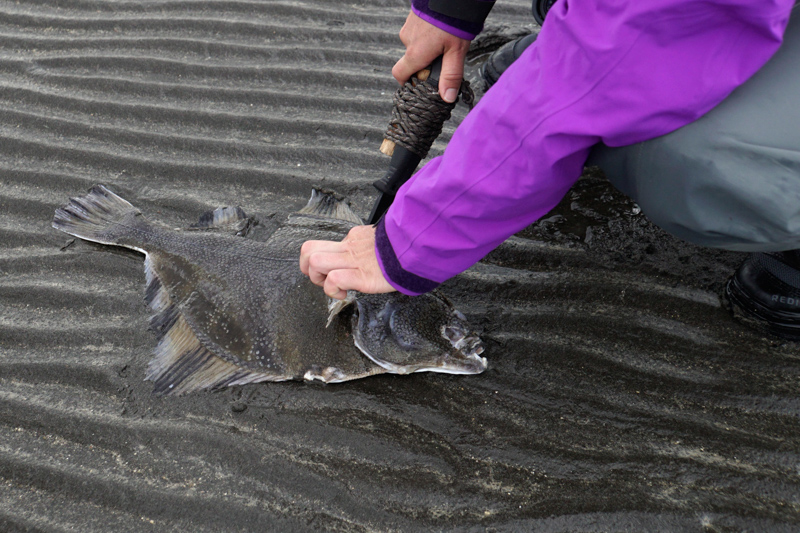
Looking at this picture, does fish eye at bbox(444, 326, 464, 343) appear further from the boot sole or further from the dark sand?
the boot sole

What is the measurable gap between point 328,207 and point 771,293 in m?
2.20

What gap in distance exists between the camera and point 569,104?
1.53 meters

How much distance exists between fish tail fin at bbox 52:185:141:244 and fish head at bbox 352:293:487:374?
5.01 feet

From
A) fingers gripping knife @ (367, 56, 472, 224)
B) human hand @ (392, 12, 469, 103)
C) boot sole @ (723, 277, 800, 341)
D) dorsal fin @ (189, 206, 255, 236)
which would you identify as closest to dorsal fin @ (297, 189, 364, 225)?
dorsal fin @ (189, 206, 255, 236)

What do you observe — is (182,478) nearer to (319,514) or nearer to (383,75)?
(319,514)

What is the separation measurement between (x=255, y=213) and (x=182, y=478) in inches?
59.9

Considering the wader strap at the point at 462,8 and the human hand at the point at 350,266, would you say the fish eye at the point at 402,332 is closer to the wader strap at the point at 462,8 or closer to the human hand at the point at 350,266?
the human hand at the point at 350,266

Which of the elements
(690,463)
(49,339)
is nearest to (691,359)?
(690,463)

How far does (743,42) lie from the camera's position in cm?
150

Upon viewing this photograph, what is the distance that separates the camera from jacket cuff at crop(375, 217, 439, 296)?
1.91 m

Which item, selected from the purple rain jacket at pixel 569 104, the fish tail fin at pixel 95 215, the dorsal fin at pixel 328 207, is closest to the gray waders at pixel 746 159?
the purple rain jacket at pixel 569 104

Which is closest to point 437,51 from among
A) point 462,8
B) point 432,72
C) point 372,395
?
point 432,72

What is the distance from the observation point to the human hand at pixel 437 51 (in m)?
2.38

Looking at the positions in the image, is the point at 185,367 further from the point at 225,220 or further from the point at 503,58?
the point at 503,58
